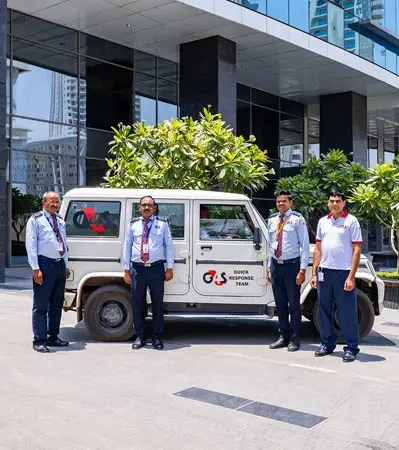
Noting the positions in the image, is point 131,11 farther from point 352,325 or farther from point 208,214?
point 352,325

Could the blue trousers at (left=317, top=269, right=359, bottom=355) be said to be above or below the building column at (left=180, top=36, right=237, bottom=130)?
below

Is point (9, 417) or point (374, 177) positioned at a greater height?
point (374, 177)

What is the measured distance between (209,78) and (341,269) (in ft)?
39.3

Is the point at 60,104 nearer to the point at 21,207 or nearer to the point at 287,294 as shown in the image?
the point at 21,207

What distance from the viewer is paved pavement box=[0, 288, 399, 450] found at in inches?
158

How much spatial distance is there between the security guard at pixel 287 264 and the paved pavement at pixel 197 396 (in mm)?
330

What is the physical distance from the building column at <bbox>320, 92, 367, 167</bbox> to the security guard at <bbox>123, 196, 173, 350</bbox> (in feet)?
59.7

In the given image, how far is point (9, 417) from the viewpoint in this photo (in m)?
4.36

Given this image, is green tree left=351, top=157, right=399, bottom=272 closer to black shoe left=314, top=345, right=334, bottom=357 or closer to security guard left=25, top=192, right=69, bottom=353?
black shoe left=314, top=345, right=334, bottom=357

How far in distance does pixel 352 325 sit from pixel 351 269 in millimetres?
641

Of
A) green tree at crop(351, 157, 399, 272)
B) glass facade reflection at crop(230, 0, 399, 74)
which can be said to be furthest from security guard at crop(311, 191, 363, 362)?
glass facade reflection at crop(230, 0, 399, 74)

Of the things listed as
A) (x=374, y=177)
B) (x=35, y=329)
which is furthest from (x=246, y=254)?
(x=374, y=177)

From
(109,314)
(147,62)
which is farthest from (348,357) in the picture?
(147,62)

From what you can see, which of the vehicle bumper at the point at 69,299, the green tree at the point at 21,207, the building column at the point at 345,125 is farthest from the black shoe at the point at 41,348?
the building column at the point at 345,125
